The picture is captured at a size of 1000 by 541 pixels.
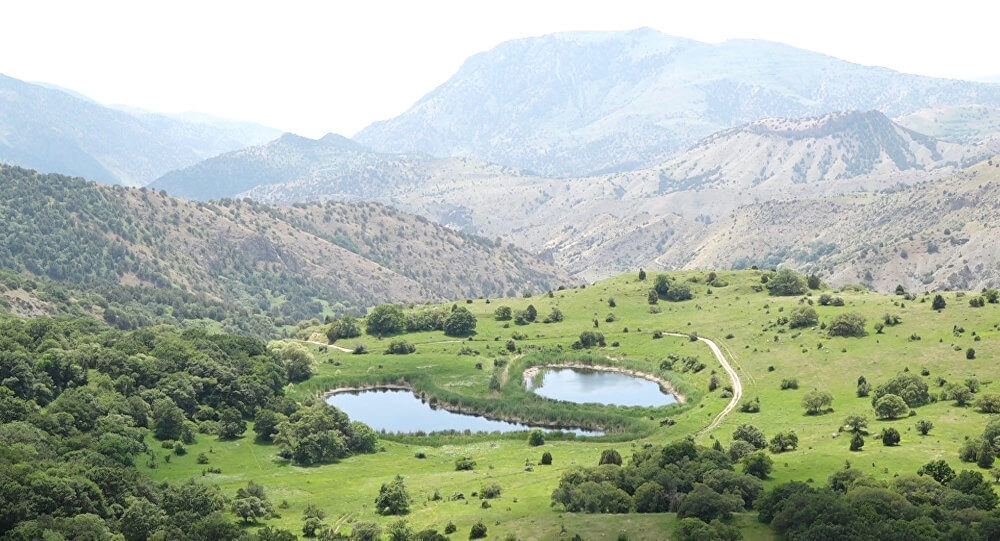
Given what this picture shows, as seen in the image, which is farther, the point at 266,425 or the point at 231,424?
the point at 266,425

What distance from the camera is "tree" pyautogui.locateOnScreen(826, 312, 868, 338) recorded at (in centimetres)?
16338

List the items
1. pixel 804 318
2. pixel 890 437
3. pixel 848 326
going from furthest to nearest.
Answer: pixel 804 318 → pixel 848 326 → pixel 890 437

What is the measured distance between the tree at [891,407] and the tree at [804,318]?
178 feet

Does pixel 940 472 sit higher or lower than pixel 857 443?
higher

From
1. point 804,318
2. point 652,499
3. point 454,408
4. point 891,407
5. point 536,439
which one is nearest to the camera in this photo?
point 652,499

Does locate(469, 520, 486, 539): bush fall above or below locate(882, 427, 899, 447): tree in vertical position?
below

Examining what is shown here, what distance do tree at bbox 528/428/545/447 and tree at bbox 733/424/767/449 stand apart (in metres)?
29.2

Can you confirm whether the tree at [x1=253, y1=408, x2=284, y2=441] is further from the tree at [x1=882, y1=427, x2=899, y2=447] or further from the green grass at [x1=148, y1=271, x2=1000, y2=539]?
the tree at [x1=882, y1=427, x2=899, y2=447]

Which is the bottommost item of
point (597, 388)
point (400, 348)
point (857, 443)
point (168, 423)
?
point (597, 388)

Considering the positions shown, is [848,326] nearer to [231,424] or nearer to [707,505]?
[707,505]

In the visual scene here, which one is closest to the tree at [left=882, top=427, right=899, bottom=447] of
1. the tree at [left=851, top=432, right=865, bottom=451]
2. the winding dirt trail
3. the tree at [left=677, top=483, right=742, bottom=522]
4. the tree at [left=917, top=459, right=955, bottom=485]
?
the tree at [left=851, top=432, right=865, bottom=451]

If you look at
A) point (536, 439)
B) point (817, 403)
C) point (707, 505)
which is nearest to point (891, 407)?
point (817, 403)

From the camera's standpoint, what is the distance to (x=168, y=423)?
411 ft

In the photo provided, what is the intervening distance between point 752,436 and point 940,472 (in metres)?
27.1
